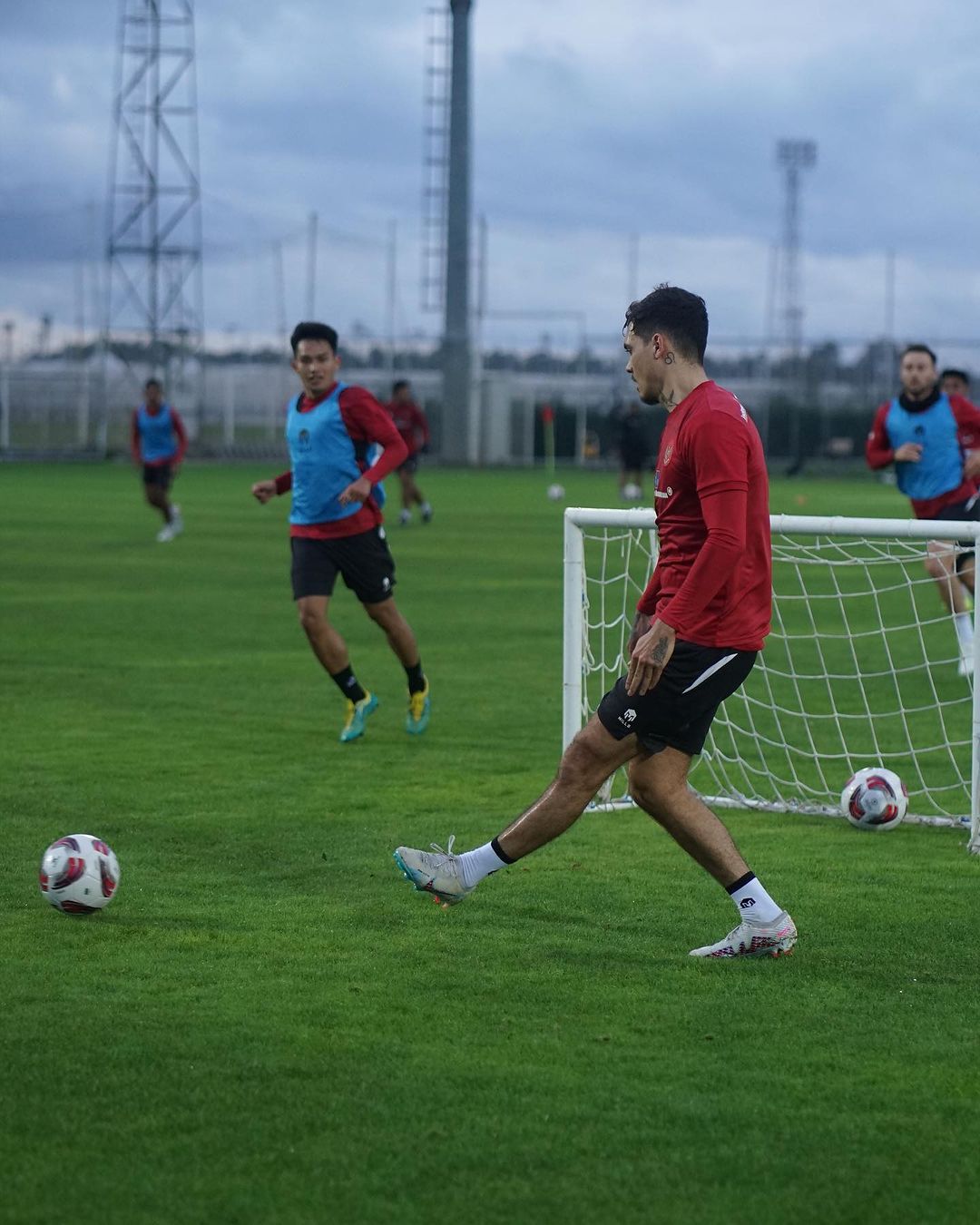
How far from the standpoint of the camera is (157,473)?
22.9 meters

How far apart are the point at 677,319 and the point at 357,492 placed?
4010 millimetres

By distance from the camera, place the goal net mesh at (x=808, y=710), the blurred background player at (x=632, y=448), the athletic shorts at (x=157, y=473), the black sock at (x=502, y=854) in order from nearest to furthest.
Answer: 1. the black sock at (x=502, y=854)
2. the goal net mesh at (x=808, y=710)
3. the athletic shorts at (x=157, y=473)
4. the blurred background player at (x=632, y=448)

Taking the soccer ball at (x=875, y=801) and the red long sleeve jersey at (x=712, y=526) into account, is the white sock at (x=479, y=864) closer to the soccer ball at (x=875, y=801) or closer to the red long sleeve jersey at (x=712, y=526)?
the red long sleeve jersey at (x=712, y=526)

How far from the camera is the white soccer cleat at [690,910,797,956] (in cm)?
533

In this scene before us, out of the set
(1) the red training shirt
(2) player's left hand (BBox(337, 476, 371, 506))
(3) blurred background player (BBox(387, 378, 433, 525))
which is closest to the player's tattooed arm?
(2) player's left hand (BBox(337, 476, 371, 506))

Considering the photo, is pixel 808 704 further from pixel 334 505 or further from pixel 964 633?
pixel 334 505

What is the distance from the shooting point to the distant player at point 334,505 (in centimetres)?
924

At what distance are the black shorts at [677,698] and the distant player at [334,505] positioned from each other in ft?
13.6

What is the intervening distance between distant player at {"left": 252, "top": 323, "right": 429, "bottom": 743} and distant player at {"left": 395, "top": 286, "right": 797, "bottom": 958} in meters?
3.97

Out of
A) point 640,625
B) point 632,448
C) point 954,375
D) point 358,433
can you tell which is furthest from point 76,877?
point 632,448

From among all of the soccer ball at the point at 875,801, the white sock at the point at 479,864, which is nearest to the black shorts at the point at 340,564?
the soccer ball at the point at 875,801

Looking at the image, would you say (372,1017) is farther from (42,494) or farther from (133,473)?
(133,473)

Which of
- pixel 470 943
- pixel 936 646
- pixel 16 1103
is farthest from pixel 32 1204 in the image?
pixel 936 646

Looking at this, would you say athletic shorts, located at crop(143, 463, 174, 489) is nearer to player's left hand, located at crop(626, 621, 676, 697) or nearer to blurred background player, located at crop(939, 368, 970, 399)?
blurred background player, located at crop(939, 368, 970, 399)
